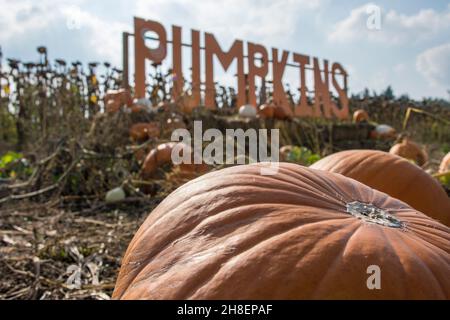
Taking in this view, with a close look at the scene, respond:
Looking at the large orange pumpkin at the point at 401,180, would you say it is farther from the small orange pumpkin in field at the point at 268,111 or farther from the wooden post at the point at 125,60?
the small orange pumpkin in field at the point at 268,111

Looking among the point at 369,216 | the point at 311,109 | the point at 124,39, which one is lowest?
the point at 369,216

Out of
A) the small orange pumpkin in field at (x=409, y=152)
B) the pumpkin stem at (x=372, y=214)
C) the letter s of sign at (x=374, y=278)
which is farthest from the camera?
the small orange pumpkin in field at (x=409, y=152)

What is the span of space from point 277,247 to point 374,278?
0.61 feet

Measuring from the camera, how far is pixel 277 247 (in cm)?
88

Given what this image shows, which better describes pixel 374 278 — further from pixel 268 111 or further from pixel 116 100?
pixel 268 111

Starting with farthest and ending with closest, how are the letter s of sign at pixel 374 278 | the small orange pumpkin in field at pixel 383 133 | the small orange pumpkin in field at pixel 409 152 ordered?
the small orange pumpkin in field at pixel 383 133 < the small orange pumpkin in field at pixel 409 152 < the letter s of sign at pixel 374 278

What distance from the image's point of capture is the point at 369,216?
3.56 ft

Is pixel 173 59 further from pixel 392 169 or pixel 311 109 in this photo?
pixel 392 169

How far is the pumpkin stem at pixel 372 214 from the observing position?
3.50 ft

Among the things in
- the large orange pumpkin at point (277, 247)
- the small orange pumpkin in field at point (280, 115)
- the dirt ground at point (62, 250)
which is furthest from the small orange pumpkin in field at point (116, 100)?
the large orange pumpkin at point (277, 247)
